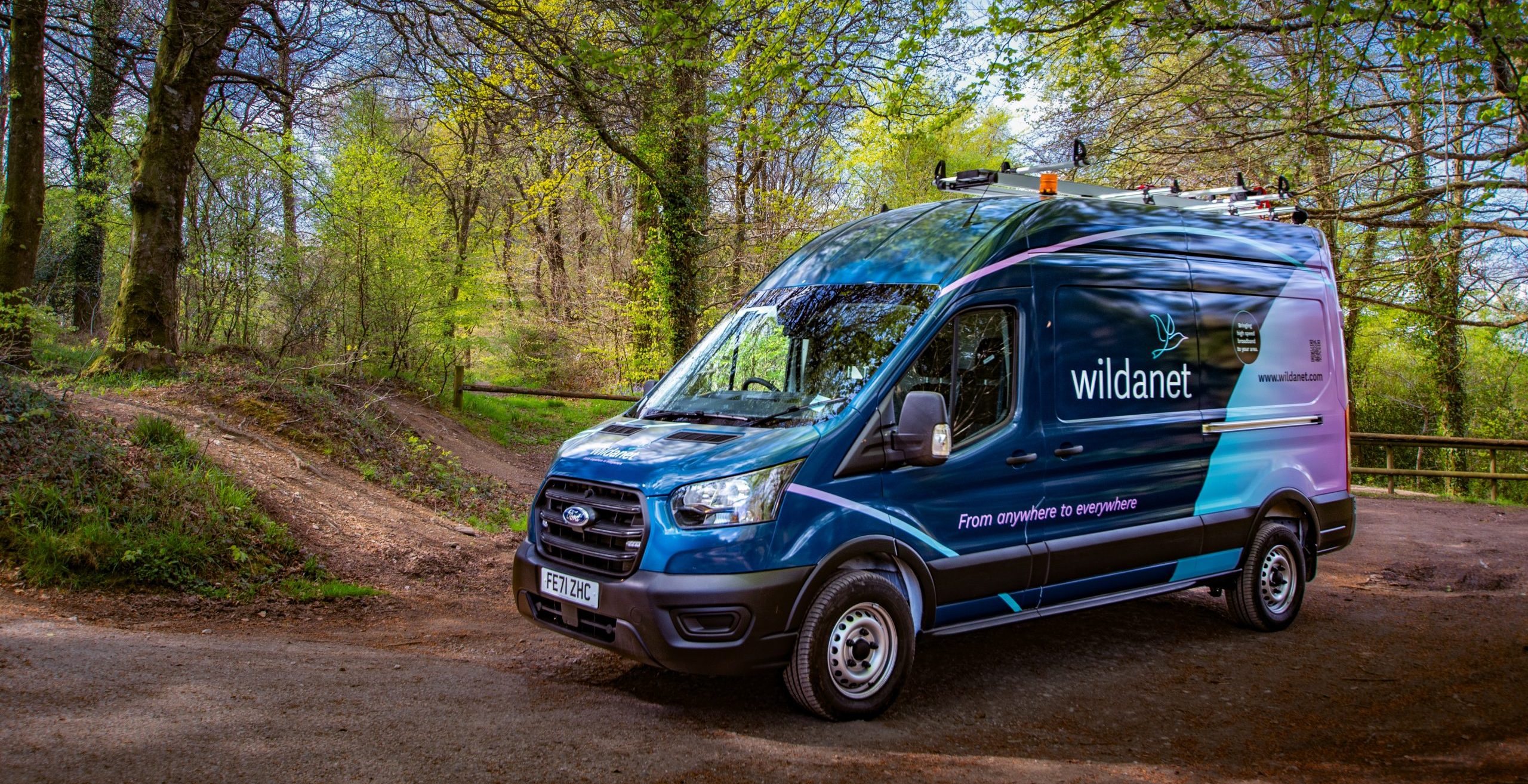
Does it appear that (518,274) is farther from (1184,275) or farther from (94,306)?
(1184,275)

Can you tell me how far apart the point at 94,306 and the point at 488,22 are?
13.3 m

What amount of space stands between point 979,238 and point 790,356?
1.32m

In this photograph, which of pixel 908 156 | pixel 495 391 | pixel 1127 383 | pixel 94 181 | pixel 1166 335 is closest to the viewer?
pixel 1127 383

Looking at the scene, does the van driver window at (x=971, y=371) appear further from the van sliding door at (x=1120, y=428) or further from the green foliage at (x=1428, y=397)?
the green foliage at (x=1428, y=397)

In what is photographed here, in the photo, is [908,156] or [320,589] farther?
[908,156]

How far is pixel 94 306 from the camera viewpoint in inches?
711

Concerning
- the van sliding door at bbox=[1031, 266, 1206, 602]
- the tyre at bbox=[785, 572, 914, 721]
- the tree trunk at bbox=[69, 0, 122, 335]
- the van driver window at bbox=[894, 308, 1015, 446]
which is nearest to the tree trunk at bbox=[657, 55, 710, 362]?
the tree trunk at bbox=[69, 0, 122, 335]

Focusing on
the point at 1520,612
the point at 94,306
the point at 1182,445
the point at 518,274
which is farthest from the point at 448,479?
the point at 518,274

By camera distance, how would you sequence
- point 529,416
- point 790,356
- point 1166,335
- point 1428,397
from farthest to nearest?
point 1428,397 → point 529,416 → point 1166,335 → point 790,356

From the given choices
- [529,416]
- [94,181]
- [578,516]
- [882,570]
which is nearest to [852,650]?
[882,570]

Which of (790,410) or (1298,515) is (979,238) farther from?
(1298,515)

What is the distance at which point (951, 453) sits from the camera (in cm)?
501

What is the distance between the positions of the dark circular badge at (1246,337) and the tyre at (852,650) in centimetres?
357

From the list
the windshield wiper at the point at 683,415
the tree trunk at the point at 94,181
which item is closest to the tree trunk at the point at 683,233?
the tree trunk at the point at 94,181
